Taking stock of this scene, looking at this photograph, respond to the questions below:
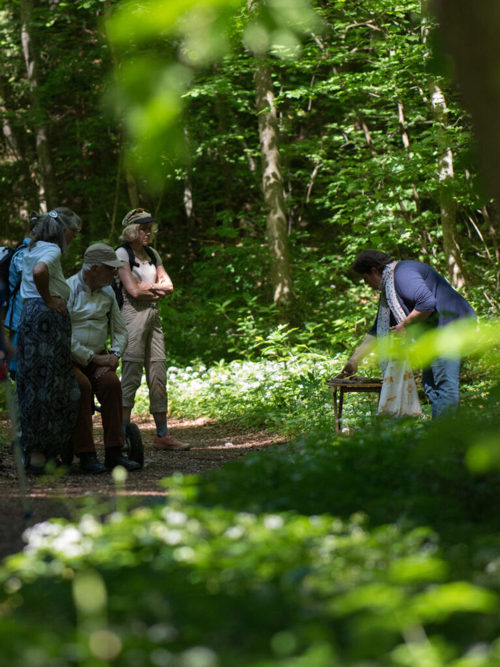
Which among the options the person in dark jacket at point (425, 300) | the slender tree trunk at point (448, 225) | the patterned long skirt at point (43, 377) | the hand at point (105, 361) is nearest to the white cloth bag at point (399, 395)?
the person in dark jacket at point (425, 300)

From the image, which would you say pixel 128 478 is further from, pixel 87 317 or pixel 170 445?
pixel 170 445

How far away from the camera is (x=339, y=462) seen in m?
4.52

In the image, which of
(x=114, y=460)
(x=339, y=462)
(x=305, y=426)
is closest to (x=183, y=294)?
(x=305, y=426)

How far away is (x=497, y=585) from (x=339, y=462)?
1.75 metres

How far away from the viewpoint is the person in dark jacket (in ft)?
20.6

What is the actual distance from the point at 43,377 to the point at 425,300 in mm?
2858

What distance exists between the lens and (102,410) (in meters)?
6.73

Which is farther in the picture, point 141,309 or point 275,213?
point 275,213

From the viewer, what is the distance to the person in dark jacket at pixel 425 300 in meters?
6.28

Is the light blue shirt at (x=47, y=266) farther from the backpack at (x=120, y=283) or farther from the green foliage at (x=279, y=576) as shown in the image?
the green foliage at (x=279, y=576)

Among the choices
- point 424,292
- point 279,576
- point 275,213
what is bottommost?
point 279,576

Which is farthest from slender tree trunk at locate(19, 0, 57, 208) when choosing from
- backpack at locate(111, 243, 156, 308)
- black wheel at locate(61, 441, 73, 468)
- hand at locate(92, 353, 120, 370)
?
black wheel at locate(61, 441, 73, 468)

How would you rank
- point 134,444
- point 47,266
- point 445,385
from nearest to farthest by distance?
point 47,266 < point 445,385 < point 134,444

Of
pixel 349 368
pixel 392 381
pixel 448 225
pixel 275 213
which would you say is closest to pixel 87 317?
pixel 349 368
